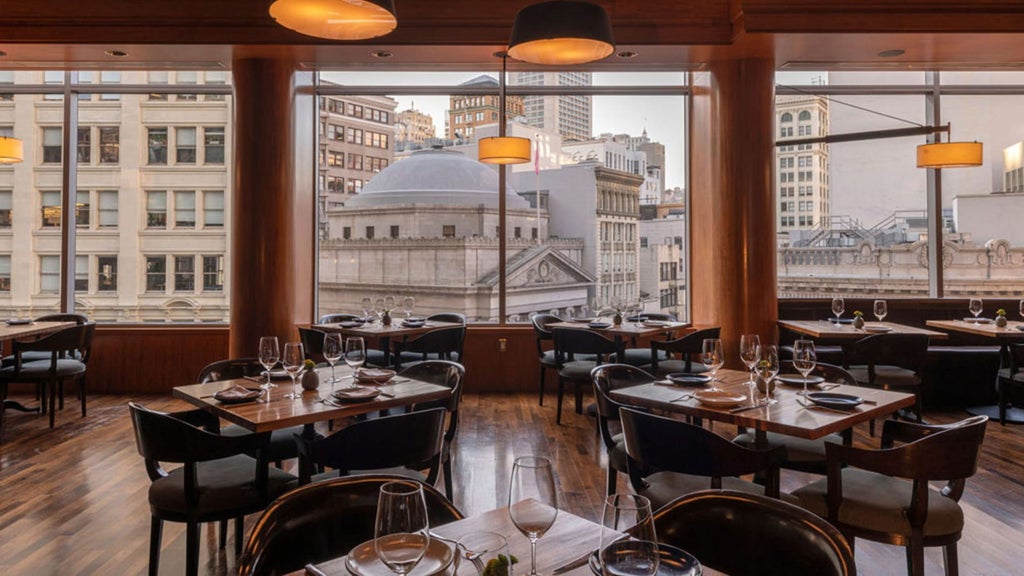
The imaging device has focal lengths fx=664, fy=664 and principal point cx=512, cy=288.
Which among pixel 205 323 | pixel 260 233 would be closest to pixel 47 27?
pixel 260 233

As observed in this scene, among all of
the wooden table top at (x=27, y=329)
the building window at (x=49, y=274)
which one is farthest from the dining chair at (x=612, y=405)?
the building window at (x=49, y=274)

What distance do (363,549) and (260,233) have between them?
18.5 feet

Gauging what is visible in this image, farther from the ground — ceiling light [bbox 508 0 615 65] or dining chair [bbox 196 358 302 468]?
ceiling light [bbox 508 0 615 65]

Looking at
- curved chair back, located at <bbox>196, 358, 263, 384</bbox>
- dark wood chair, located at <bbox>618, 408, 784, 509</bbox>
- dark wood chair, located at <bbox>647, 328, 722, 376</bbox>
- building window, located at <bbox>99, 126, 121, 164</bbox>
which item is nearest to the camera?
dark wood chair, located at <bbox>618, 408, 784, 509</bbox>

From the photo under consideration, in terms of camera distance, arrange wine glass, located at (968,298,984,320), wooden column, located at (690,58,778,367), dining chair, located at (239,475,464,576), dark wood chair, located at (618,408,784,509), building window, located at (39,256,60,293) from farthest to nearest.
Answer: building window, located at (39,256,60,293)
wooden column, located at (690,58,778,367)
wine glass, located at (968,298,984,320)
dark wood chair, located at (618,408,784,509)
dining chair, located at (239,475,464,576)

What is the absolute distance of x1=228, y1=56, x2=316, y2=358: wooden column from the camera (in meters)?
6.36

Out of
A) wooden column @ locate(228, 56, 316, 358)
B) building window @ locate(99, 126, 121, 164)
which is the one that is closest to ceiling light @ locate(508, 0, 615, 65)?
wooden column @ locate(228, 56, 316, 358)

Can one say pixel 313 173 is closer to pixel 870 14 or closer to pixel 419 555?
pixel 870 14

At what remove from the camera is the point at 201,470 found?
2.83 m

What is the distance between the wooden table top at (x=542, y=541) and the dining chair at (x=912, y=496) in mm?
1256

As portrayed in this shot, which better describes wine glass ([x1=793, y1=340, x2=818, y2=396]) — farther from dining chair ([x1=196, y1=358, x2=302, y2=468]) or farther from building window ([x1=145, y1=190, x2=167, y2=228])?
building window ([x1=145, y1=190, x2=167, y2=228])

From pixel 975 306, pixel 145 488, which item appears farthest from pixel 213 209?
pixel 975 306

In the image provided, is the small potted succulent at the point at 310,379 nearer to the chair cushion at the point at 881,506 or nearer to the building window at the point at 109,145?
the chair cushion at the point at 881,506

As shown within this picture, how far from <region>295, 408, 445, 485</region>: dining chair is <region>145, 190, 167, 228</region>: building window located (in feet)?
19.7
